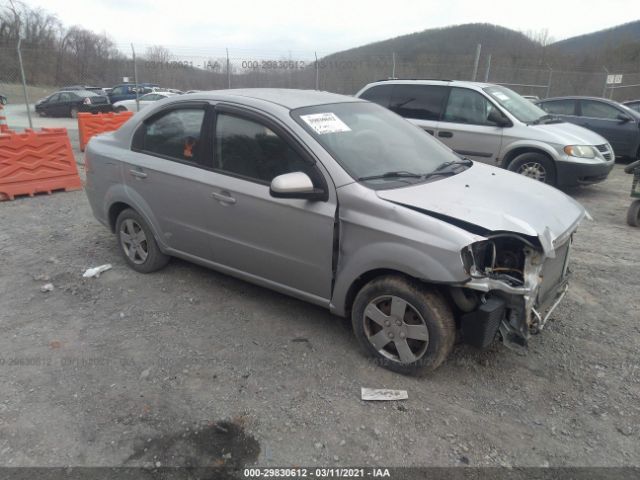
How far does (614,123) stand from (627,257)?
22.3 feet

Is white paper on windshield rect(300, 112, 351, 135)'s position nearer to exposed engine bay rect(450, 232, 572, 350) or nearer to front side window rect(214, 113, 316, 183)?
front side window rect(214, 113, 316, 183)

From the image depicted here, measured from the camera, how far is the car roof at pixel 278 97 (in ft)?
12.1

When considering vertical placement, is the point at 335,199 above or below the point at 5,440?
above

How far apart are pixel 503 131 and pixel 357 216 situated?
5.43 meters

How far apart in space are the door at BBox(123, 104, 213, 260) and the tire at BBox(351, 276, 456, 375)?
5.11ft

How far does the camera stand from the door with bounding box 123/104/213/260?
3898 mm

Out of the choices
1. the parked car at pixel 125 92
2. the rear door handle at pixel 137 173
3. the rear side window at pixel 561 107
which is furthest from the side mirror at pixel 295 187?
the parked car at pixel 125 92

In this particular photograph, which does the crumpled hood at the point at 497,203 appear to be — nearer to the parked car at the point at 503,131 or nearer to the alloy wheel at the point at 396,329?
the alloy wheel at the point at 396,329

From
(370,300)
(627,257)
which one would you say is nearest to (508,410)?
(370,300)

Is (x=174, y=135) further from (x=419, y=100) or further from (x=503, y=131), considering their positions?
(x=503, y=131)

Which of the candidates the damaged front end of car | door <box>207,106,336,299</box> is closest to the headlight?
the damaged front end of car

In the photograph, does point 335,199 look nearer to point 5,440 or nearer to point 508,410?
point 508,410

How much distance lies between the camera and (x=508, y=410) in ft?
9.49

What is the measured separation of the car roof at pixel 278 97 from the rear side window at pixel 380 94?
441 centimetres
